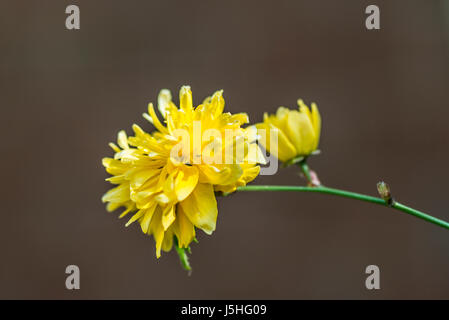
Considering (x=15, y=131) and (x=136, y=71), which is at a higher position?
(x=136, y=71)

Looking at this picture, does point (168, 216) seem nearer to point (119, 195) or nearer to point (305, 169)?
point (119, 195)

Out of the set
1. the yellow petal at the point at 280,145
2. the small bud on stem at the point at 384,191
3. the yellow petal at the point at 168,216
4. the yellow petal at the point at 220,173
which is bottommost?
the yellow petal at the point at 168,216

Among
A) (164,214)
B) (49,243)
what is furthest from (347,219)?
(164,214)

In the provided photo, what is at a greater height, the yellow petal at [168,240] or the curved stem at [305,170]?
the curved stem at [305,170]

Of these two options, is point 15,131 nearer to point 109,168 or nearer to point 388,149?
point 109,168

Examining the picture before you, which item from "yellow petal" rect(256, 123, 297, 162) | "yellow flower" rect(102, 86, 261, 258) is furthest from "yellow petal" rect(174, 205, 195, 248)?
"yellow petal" rect(256, 123, 297, 162)

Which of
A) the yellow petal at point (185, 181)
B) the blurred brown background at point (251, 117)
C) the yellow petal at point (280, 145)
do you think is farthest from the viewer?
the blurred brown background at point (251, 117)

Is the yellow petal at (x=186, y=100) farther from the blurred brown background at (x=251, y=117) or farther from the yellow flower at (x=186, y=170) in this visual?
the blurred brown background at (x=251, y=117)

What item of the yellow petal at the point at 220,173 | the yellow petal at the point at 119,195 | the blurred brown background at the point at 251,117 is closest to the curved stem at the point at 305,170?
the yellow petal at the point at 220,173
